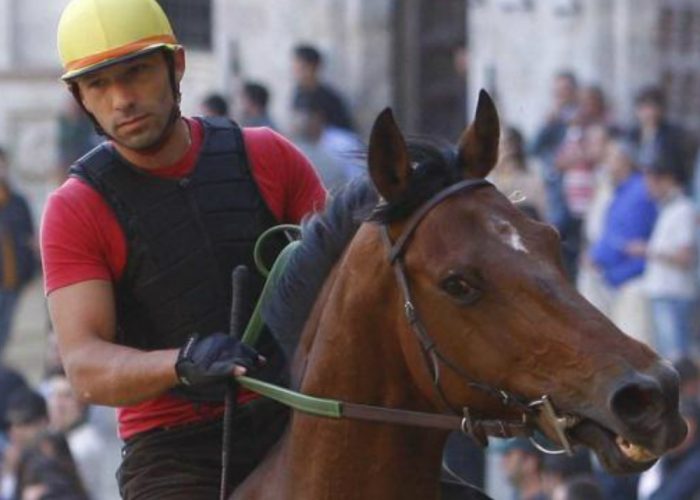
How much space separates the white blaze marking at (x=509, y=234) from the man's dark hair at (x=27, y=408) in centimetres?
706

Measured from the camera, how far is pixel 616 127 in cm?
1416

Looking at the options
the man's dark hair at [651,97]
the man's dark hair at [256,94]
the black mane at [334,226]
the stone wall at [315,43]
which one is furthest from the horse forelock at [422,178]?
the stone wall at [315,43]

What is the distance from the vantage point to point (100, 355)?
6039 mm

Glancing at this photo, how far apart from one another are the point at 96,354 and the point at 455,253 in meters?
0.97

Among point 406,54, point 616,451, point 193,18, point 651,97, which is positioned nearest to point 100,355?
point 616,451

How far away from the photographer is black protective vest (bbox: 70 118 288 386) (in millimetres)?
6297

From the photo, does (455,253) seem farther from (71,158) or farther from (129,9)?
(71,158)

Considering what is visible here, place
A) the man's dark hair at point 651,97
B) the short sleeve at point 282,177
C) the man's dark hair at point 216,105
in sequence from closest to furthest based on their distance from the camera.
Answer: the short sleeve at point 282,177 < the man's dark hair at point 216,105 < the man's dark hair at point 651,97

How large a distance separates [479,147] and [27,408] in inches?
273

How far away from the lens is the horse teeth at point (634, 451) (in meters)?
5.30

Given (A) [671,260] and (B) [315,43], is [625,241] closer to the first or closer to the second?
(A) [671,260]

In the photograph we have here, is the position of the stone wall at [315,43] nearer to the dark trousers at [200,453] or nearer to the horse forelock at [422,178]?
the dark trousers at [200,453]

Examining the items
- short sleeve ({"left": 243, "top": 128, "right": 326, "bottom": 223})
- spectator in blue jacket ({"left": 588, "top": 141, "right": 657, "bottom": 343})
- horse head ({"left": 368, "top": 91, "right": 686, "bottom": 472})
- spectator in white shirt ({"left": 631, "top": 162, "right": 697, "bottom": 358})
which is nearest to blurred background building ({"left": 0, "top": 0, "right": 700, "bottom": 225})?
spectator in blue jacket ({"left": 588, "top": 141, "right": 657, "bottom": 343})

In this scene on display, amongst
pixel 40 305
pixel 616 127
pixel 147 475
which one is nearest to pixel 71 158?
pixel 40 305
